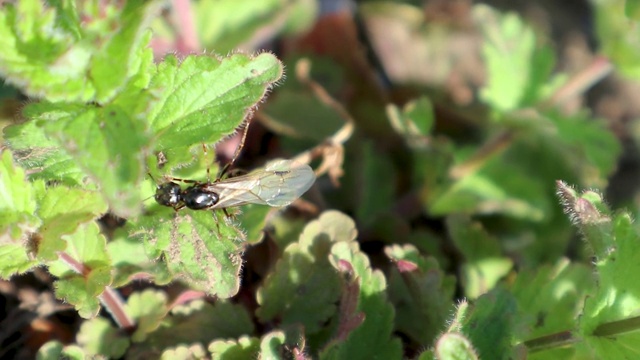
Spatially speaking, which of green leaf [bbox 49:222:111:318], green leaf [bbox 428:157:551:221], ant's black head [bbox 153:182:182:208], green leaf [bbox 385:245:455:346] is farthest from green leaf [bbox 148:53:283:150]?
green leaf [bbox 428:157:551:221]

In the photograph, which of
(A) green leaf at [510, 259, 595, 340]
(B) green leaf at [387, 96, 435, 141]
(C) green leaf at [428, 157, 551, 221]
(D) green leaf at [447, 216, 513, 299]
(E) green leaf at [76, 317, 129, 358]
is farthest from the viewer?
(C) green leaf at [428, 157, 551, 221]

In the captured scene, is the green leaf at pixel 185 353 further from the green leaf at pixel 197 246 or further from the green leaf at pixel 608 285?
the green leaf at pixel 608 285

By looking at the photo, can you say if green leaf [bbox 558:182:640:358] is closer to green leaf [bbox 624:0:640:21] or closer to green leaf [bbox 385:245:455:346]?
green leaf [bbox 385:245:455:346]

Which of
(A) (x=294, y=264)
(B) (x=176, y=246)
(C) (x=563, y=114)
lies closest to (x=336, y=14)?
(C) (x=563, y=114)

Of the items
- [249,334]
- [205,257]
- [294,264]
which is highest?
[205,257]

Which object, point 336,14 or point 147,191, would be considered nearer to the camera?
point 147,191

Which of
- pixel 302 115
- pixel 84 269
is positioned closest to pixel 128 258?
pixel 84 269

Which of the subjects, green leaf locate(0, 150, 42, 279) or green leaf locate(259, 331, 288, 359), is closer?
green leaf locate(0, 150, 42, 279)

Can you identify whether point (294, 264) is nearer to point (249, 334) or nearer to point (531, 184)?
point (249, 334)
